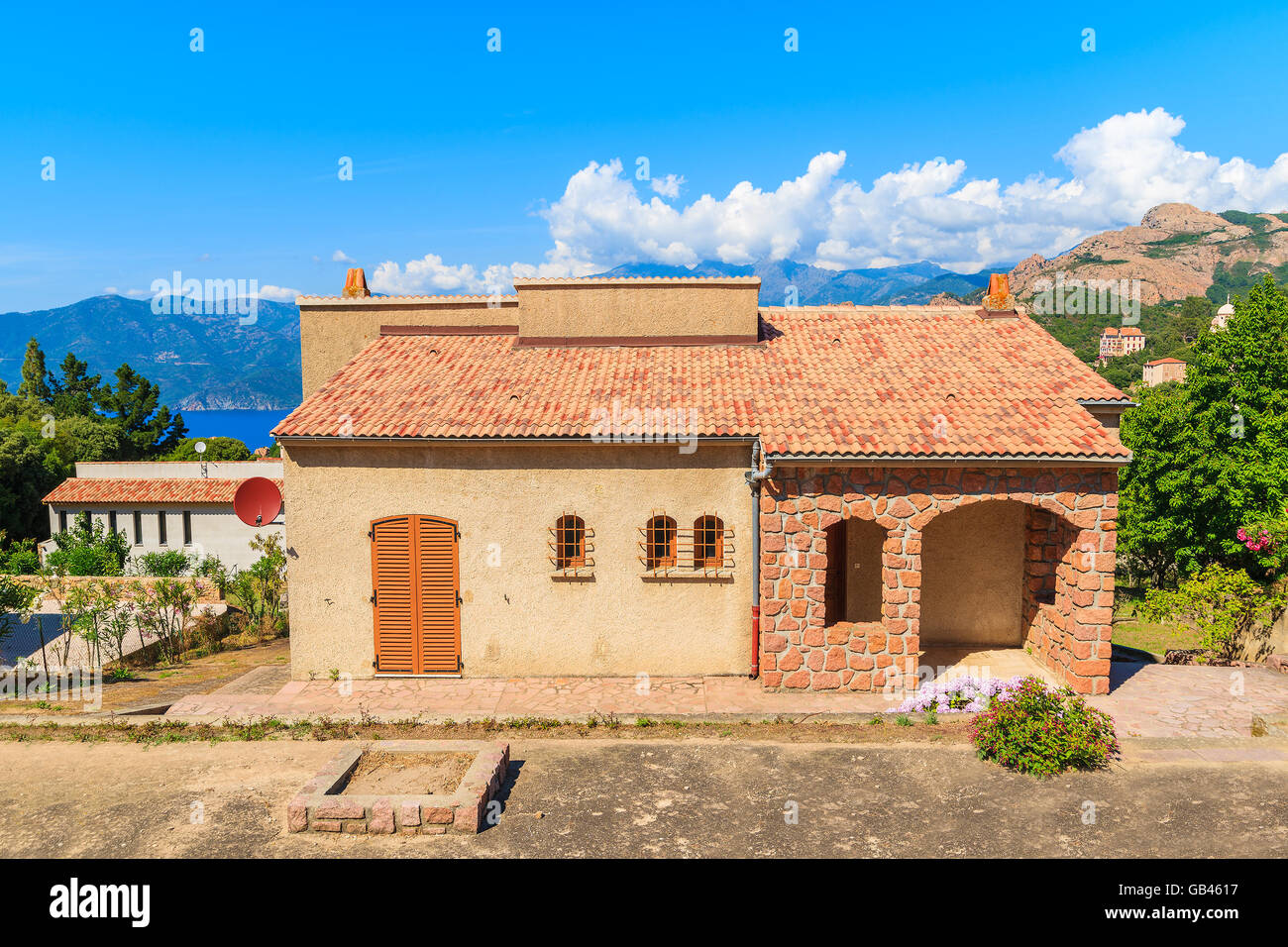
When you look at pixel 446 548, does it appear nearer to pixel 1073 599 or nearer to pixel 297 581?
pixel 297 581

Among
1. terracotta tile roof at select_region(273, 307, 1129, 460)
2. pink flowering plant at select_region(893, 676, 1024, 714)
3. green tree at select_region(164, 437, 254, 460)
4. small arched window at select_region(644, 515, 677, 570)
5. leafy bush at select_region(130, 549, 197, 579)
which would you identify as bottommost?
leafy bush at select_region(130, 549, 197, 579)

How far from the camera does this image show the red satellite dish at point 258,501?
41.4 feet

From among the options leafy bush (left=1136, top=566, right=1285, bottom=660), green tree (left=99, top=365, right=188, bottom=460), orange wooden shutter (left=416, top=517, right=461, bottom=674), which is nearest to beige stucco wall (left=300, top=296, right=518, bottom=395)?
A: orange wooden shutter (left=416, top=517, right=461, bottom=674)

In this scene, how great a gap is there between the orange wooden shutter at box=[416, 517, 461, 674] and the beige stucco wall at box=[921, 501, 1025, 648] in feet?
26.9

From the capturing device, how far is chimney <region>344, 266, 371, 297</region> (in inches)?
640

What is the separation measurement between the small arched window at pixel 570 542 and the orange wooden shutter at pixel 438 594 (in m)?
1.70

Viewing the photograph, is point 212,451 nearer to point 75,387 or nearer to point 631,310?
point 75,387

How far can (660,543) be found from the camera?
12453 millimetres

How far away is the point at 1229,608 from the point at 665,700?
11862 millimetres

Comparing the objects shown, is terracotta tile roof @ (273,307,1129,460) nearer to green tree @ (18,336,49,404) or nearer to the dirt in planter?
the dirt in planter

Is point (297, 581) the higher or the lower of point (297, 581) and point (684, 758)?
the higher

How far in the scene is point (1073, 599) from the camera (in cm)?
1171
